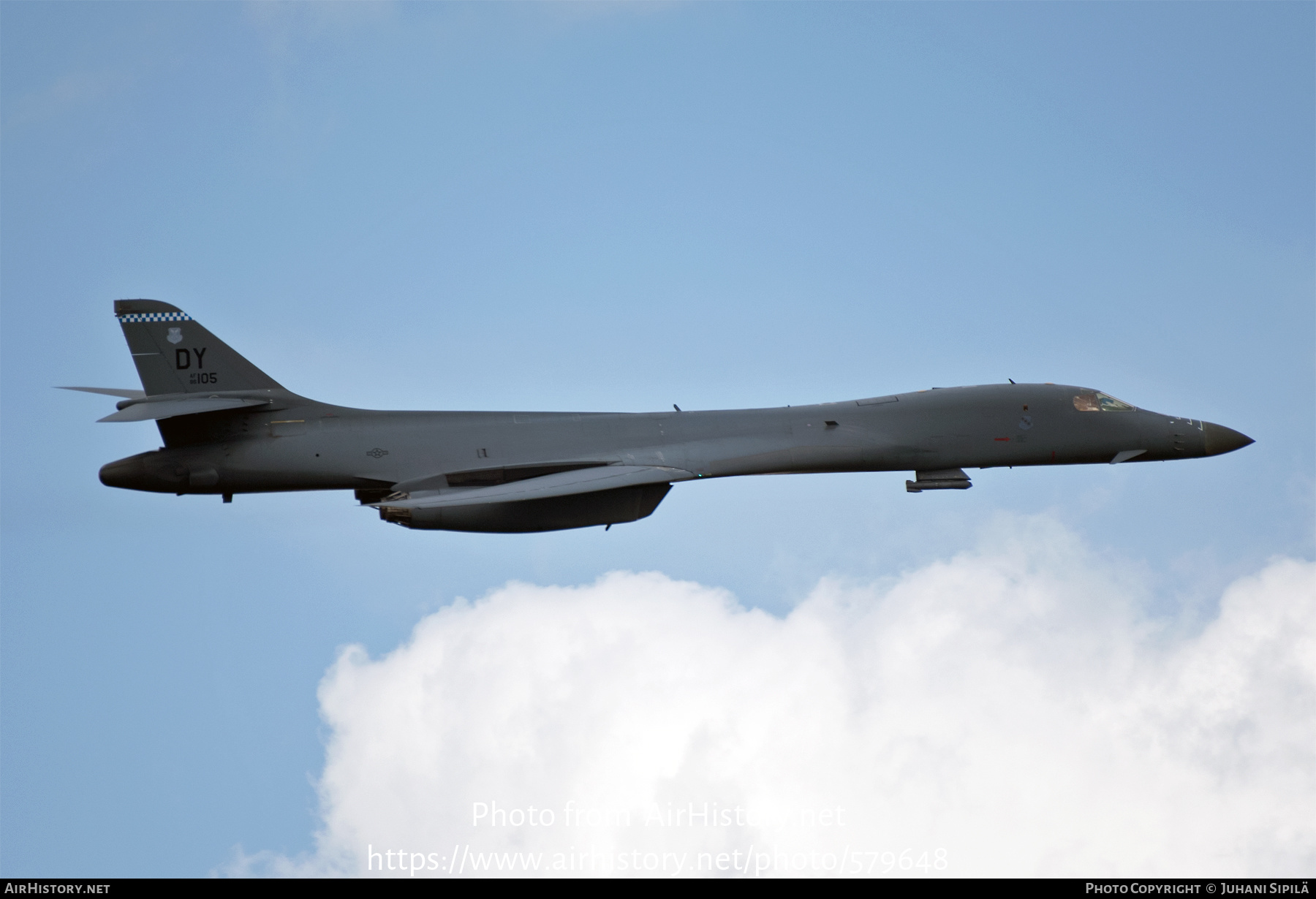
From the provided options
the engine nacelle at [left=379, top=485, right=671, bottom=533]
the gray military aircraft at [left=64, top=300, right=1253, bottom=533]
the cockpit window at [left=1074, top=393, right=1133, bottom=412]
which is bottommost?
the engine nacelle at [left=379, top=485, right=671, bottom=533]

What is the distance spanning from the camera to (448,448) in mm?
20391

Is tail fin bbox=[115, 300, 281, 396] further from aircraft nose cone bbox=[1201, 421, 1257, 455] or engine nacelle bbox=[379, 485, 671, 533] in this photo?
aircraft nose cone bbox=[1201, 421, 1257, 455]

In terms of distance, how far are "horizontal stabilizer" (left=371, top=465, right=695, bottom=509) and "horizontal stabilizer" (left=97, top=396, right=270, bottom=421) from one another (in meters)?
2.49

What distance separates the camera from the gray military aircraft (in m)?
20.0

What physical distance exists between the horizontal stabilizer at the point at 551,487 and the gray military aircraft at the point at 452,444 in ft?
0.12

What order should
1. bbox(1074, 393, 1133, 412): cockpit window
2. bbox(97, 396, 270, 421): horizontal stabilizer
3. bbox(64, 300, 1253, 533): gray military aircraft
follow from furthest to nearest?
bbox(1074, 393, 1133, 412): cockpit window, bbox(64, 300, 1253, 533): gray military aircraft, bbox(97, 396, 270, 421): horizontal stabilizer

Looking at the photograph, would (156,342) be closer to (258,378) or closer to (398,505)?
(258,378)

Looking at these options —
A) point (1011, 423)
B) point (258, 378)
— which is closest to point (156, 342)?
point (258, 378)

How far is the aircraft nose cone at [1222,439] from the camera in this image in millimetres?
22203

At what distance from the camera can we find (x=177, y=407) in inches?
782

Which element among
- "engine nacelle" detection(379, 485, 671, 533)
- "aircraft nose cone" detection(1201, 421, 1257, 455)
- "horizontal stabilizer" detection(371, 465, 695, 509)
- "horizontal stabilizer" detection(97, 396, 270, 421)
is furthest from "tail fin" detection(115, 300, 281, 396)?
"aircraft nose cone" detection(1201, 421, 1257, 455)

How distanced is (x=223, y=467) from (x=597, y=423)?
5500mm
